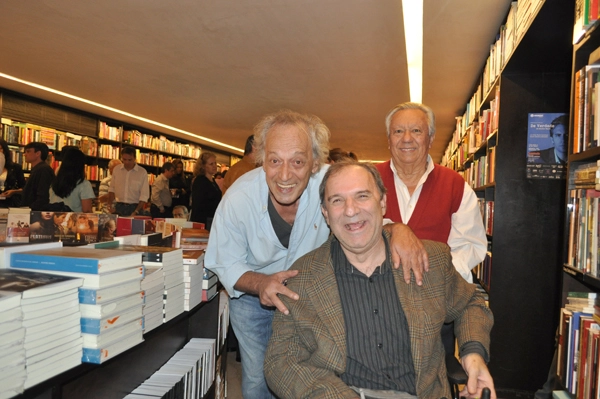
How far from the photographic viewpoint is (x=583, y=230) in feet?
5.55

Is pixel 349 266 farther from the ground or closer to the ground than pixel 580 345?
farther from the ground

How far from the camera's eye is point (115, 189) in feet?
19.6

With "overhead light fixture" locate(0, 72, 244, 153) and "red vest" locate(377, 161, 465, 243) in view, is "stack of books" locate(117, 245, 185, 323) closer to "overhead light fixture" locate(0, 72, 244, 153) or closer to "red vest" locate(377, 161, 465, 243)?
"red vest" locate(377, 161, 465, 243)

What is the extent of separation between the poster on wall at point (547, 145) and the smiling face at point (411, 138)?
1.49 m

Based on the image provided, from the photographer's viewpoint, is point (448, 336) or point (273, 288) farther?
point (448, 336)

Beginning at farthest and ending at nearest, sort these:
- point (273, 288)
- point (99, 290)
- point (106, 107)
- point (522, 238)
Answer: point (106, 107), point (522, 238), point (273, 288), point (99, 290)

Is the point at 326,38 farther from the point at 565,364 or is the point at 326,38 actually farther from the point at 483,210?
the point at 565,364

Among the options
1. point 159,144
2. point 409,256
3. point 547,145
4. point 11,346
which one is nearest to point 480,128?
point 547,145

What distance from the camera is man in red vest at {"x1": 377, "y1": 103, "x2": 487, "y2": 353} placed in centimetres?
209

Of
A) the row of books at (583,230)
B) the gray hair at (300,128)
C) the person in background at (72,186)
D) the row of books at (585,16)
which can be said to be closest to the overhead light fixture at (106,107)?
the person in background at (72,186)

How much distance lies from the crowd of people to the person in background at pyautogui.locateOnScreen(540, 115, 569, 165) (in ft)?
4.88

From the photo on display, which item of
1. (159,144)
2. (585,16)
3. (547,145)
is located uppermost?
(159,144)

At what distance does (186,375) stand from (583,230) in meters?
1.74

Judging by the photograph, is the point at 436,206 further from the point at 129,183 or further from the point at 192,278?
the point at 129,183
